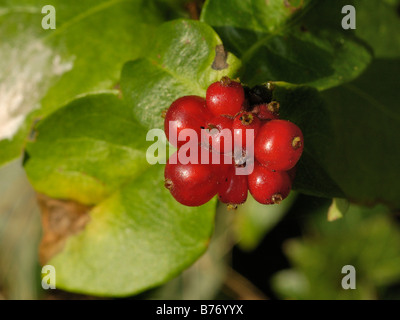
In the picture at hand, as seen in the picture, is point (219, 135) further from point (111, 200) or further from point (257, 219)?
point (257, 219)

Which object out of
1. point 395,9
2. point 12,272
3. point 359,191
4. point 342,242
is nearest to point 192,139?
point 359,191

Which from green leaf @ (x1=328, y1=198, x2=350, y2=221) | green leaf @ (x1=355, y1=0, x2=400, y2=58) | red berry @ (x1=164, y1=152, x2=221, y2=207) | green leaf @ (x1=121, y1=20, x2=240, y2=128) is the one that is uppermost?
green leaf @ (x1=355, y1=0, x2=400, y2=58)

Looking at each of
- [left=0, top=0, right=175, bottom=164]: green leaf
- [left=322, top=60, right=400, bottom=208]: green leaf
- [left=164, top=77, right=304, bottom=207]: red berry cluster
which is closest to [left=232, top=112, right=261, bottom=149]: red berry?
[left=164, top=77, right=304, bottom=207]: red berry cluster

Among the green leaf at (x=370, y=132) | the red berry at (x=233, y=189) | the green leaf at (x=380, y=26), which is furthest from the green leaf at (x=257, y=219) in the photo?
the red berry at (x=233, y=189)

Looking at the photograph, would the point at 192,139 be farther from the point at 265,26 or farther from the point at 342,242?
the point at 342,242

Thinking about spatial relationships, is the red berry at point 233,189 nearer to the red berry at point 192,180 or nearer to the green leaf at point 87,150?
the red berry at point 192,180

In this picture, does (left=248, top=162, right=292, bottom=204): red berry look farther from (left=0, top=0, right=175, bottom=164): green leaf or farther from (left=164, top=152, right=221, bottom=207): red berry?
(left=0, top=0, right=175, bottom=164): green leaf
